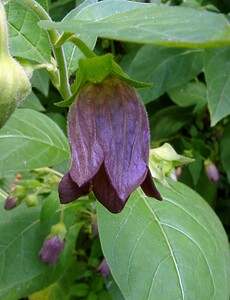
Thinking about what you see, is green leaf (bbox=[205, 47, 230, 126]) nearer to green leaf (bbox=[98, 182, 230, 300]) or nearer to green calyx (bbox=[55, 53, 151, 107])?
green leaf (bbox=[98, 182, 230, 300])

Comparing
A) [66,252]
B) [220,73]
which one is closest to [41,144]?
[66,252]

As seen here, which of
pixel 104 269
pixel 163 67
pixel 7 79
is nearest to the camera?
pixel 7 79

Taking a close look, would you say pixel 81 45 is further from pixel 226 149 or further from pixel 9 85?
pixel 226 149

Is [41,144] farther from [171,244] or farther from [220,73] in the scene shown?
[220,73]

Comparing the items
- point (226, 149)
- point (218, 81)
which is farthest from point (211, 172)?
point (218, 81)

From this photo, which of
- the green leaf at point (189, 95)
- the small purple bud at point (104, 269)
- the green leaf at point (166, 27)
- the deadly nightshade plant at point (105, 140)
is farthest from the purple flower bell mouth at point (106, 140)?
the green leaf at point (189, 95)
